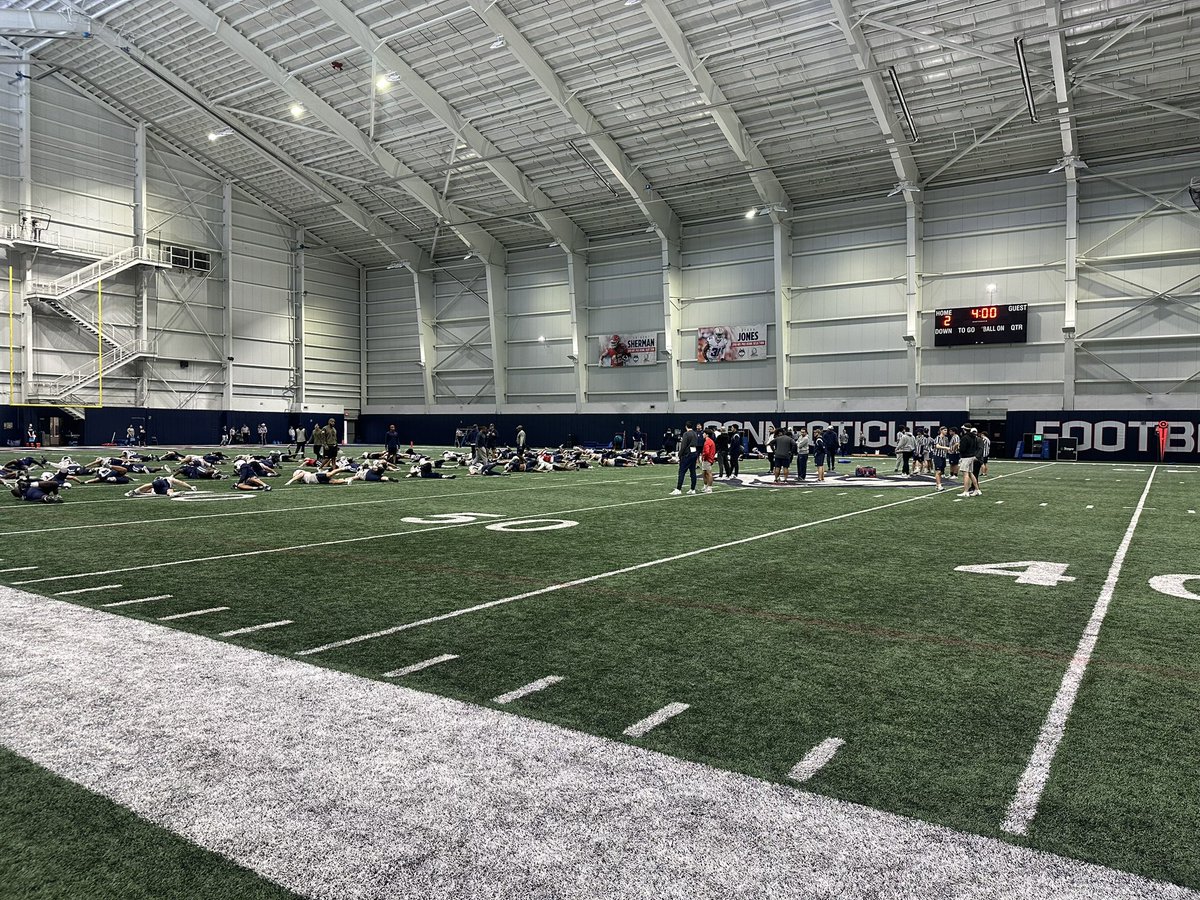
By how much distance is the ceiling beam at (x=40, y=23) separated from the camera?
35.0 meters

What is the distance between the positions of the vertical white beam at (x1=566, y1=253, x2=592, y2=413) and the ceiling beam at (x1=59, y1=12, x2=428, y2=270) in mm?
11780

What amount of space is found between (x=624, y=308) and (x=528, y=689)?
1696 inches

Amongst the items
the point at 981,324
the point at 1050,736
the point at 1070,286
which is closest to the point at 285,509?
the point at 1050,736

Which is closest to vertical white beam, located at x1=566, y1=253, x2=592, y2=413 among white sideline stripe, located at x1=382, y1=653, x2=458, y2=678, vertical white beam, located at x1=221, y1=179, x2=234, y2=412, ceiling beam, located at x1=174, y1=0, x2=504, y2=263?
ceiling beam, located at x1=174, y1=0, x2=504, y2=263

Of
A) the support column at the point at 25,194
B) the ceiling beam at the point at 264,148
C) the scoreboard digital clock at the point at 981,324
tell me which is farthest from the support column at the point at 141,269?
the scoreboard digital clock at the point at 981,324

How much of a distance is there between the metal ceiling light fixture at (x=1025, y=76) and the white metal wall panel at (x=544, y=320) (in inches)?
1033

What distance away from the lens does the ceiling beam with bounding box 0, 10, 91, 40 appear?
115 ft

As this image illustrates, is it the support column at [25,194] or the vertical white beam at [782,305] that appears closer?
the support column at [25,194]

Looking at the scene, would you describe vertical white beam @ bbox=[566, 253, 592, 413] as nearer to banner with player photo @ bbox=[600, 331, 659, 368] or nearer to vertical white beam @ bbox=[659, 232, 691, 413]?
banner with player photo @ bbox=[600, 331, 659, 368]

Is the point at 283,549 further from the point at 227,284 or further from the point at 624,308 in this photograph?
the point at 227,284

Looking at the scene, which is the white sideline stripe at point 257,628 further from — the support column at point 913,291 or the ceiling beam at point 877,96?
the support column at point 913,291

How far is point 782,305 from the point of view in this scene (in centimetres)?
4069

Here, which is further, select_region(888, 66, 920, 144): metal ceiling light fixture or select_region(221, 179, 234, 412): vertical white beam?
select_region(221, 179, 234, 412): vertical white beam

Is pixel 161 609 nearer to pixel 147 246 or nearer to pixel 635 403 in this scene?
pixel 635 403
